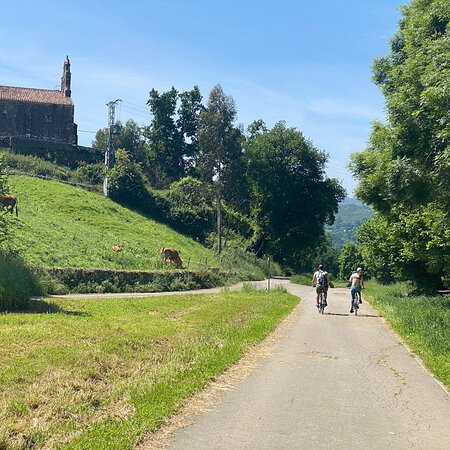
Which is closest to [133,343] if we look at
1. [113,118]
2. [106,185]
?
[106,185]

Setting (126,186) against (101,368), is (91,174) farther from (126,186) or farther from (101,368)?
(101,368)

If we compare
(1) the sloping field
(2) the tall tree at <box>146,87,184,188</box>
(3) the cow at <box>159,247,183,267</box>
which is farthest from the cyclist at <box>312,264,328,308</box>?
(2) the tall tree at <box>146,87,184,188</box>

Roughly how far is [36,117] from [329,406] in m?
77.3

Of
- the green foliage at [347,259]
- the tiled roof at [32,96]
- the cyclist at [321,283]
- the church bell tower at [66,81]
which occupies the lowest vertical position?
the green foliage at [347,259]

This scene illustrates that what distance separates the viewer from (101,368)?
918 centimetres

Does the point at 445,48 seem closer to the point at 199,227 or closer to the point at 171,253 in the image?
the point at 171,253

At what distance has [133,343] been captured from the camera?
11.5 metres

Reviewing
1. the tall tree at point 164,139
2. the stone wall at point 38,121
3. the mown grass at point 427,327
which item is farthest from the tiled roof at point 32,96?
the mown grass at point 427,327

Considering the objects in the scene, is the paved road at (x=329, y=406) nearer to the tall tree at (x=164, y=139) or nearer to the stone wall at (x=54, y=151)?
the stone wall at (x=54, y=151)

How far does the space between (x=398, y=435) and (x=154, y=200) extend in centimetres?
5843

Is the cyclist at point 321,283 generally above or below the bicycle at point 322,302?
above

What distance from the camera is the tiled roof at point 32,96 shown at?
257 feet

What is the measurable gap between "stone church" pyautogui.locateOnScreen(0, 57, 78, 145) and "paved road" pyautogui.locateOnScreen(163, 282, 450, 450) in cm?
7154

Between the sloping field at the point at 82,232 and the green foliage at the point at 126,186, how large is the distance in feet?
8.51
